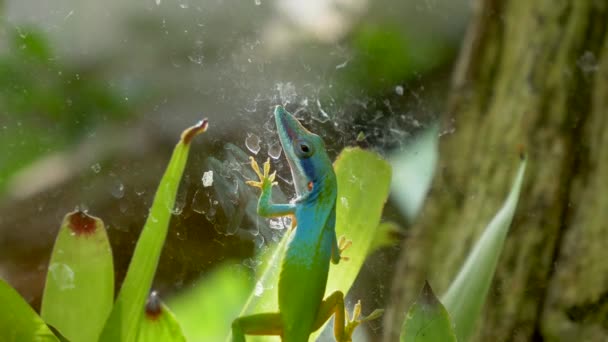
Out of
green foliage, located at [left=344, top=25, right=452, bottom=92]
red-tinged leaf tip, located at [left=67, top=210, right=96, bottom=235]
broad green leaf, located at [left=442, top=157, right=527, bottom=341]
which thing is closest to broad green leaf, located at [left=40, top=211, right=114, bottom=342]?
red-tinged leaf tip, located at [left=67, top=210, right=96, bottom=235]

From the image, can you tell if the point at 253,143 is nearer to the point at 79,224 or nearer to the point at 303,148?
the point at 303,148

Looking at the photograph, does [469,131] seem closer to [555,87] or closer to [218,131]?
[555,87]

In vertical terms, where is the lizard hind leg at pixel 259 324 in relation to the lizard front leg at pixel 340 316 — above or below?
below

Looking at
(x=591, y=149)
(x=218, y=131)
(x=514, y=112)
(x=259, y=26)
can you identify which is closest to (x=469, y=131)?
(x=514, y=112)

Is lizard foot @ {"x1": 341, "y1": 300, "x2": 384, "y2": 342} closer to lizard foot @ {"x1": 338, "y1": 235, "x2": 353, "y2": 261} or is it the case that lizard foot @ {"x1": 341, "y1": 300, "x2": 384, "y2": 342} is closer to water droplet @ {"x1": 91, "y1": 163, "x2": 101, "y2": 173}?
lizard foot @ {"x1": 338, "y1": 235, "x2": 353, "y2": 261}

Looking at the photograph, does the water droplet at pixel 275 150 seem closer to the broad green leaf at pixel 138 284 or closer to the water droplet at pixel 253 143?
the water droplet at pixel 253 143

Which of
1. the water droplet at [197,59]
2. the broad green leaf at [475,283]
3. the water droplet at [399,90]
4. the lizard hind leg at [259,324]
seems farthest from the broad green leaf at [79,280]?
the water droplet at [399,90]

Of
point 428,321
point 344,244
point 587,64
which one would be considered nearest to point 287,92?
point 344,244
